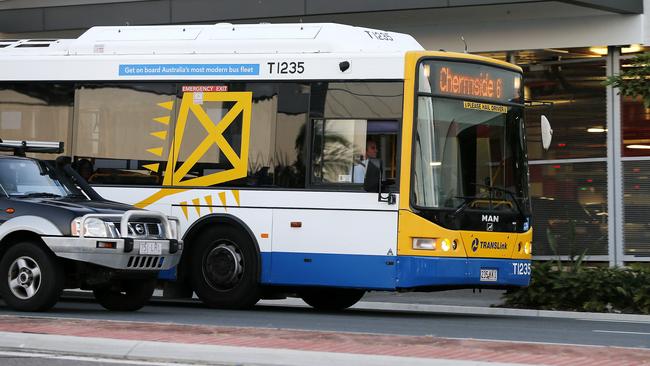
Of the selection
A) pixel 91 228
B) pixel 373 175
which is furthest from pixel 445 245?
pixel 91 228

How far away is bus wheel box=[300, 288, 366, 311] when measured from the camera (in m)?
17.6

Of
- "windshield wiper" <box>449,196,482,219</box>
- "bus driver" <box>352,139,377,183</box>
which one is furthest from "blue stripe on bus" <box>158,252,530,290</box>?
"bus driver" <box>352,139,377,183</box>

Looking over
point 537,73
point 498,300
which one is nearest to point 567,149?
point 537,73

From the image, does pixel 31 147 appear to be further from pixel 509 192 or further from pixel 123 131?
pixel 509 192

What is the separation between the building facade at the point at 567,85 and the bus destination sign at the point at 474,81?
228 inches

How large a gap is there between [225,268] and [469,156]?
11.3 feet

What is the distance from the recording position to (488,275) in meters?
15.7

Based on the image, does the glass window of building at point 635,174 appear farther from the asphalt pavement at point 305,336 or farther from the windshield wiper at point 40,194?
the windshield wiper at point 40,194

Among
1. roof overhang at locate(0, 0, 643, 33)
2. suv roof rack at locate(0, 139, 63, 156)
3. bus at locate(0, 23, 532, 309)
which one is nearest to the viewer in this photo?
bus at locate(0, 23, 532, 309)

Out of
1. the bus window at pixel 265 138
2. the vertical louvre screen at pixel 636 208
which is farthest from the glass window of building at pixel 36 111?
the vertical louvre screen at pixel 636 208

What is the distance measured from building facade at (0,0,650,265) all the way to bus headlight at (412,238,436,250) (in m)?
7.56

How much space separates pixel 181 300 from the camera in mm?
18750

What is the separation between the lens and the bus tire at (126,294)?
15.1 meters

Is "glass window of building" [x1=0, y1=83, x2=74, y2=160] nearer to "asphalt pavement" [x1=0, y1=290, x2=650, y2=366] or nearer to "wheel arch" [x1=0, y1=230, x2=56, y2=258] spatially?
"asphalt pavement" [x1=0, y1=290, x2=650, y2=366]
